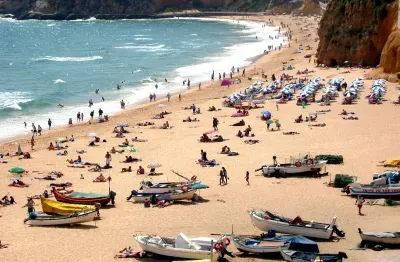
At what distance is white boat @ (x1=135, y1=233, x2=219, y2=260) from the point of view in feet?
54.3

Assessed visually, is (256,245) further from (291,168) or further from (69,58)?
(69,58)

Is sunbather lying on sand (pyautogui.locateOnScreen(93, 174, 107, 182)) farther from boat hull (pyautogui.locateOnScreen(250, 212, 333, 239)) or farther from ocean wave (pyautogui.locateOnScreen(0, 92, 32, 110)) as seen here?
ocean wave (pyautogui.locateOnScreen(0, 92, 32, 110))

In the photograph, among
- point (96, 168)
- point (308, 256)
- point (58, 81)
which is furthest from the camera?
point (58, 81)

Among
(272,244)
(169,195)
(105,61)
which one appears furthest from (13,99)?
(272,244)

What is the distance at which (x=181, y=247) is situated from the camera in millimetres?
16938

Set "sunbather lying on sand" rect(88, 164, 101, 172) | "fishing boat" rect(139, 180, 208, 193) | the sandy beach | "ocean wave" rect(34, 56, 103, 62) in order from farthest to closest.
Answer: "ocean wave" rect(34, 56, 103, 62) → "sunbather lying on sand" rect(88, 164, 101, 172) → "fishing boat" rect(139, 180, 208, 193) → the sandy beach

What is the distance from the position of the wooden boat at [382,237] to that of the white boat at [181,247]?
4044 mm

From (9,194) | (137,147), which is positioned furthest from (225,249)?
(137,147)

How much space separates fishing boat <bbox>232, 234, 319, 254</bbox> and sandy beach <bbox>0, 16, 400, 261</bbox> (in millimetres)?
378

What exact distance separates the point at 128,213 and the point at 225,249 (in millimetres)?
5606

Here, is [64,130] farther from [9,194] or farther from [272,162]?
[272,162]

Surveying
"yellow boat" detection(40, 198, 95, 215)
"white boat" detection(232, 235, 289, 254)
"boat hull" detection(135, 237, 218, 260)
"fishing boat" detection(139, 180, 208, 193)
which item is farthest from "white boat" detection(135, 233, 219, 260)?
"fishing boat" detection(139, 180, 208, 193)

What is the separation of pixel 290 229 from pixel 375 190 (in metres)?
4.49

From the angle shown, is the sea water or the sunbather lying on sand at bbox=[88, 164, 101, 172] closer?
the sunbather lying on sand at bbox=[88, 164, 101, 172]
